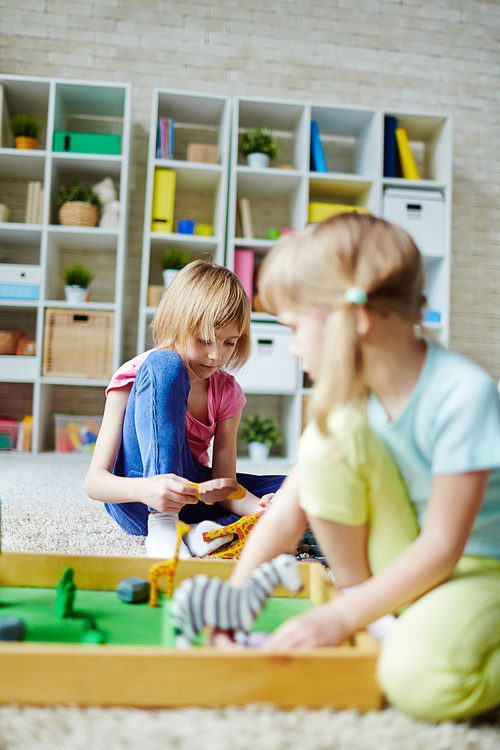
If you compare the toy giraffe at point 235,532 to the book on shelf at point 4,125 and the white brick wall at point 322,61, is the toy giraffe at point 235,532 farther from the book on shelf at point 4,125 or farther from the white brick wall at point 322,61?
the book on shelf at point 4,125

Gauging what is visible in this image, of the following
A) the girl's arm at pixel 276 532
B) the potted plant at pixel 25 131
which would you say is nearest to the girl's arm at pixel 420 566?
the girl's arm at pixel 276 532

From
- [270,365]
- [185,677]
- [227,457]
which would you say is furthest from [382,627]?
[270,365]

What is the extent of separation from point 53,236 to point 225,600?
251 cm

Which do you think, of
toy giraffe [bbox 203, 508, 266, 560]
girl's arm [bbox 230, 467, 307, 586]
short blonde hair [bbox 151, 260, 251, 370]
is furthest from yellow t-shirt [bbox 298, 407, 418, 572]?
short blonde hair [bbox 151, 260, 251, 370]

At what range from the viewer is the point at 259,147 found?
9.10ft

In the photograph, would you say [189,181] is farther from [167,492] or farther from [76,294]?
[167,492]

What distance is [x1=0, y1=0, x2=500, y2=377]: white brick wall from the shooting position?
2.94 m

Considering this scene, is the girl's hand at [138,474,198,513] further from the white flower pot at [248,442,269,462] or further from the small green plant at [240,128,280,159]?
the small green plant at [240,128,280,159]

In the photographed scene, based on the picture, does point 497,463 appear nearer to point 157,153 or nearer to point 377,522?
point 377,522

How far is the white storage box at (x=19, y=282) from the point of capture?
263 cm

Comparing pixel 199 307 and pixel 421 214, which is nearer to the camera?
pixel 199 307

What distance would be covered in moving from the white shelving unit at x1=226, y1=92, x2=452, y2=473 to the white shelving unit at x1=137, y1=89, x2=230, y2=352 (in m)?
0.07

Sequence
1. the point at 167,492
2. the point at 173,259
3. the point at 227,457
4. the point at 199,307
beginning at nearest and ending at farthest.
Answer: the point at 167,492 → the point at 199,307 → the point at 227,457 → the point at 173,259

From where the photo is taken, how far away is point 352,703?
515 millimetres
